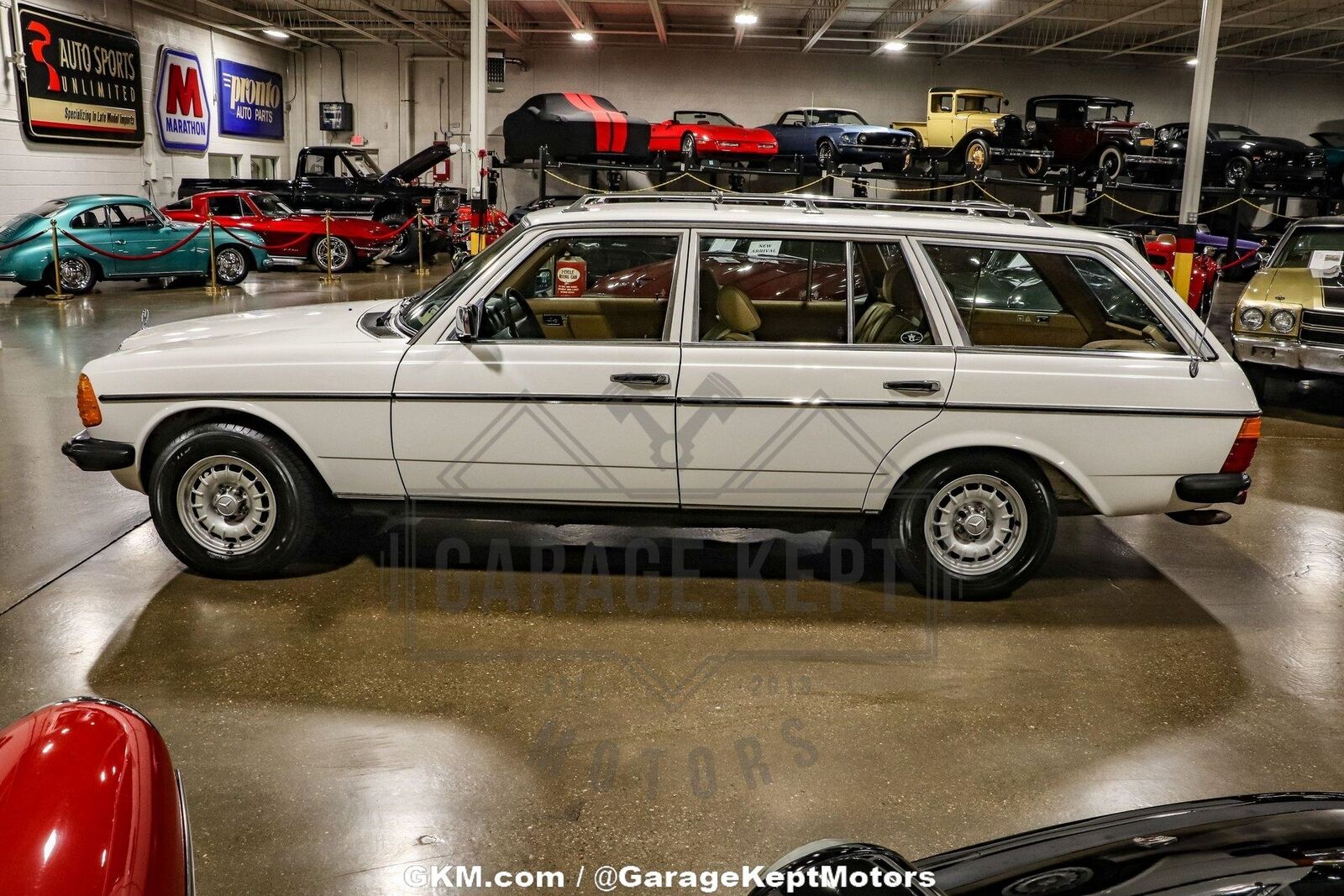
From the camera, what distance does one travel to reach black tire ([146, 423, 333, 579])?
14.0 ft

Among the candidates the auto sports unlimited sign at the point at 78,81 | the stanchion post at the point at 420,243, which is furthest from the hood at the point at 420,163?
the auto sports unlimited sign at the point at 78,81

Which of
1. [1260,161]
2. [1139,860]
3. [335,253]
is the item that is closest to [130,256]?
[335,253]

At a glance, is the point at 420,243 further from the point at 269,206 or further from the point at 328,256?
the point at 269,206

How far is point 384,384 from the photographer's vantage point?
4180 mm

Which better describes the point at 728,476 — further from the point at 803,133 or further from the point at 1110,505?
the point at 803,133

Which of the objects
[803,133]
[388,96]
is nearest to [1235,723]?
[803,133]

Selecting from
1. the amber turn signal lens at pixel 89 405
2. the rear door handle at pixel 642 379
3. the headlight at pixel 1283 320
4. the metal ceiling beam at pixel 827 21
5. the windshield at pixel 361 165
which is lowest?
the amber turn signal lens at pixel 89 405

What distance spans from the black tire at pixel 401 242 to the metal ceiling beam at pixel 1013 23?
13.4 m

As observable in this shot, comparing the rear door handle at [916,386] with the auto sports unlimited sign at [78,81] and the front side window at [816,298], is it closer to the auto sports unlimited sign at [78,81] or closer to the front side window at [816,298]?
the front side window at [816,298]

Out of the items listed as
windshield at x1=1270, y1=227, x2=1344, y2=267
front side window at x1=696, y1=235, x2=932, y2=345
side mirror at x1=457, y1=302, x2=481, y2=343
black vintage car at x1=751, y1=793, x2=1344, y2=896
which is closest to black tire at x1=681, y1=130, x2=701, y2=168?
windshield at x1=1270, y1=227, x2=1344, y2=267

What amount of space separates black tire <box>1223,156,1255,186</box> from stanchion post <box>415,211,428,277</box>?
15.2 m

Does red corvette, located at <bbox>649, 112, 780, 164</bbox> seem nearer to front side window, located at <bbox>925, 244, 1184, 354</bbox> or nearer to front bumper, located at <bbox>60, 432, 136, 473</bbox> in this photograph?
front side window, located at <bbox>925, 244, 1184, 354</bbox>

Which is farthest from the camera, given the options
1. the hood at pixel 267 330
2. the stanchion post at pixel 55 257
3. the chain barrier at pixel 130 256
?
the chain barrier at pixel 130 256

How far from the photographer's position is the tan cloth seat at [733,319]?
14.2ft
